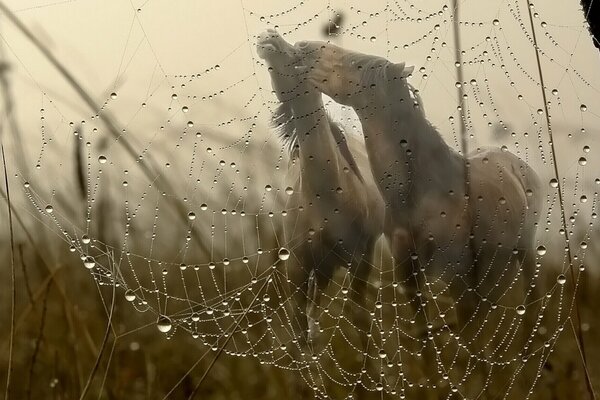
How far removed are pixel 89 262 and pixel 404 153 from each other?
0.76 metres

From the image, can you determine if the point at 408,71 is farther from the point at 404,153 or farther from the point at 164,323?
the point at 164,323

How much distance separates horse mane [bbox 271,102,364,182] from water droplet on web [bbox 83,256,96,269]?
0.55 metres

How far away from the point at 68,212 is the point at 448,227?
0.90m

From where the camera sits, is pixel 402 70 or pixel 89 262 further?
pixel 402 70

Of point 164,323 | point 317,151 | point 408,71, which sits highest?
point 408,71

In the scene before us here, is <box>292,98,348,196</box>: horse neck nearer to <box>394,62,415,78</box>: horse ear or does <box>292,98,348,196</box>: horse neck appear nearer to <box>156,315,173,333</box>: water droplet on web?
<box>394,62,415,78</box>: horse ear

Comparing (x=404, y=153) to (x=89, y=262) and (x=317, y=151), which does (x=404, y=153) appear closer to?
(x=317, y=151)

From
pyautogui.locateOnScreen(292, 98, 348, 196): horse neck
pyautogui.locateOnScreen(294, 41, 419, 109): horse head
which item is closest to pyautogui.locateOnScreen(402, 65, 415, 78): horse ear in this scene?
pyautogui.locateOnScreen(294, 41, 419, 109): horse head

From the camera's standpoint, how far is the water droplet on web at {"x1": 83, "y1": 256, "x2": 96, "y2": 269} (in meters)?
1.33

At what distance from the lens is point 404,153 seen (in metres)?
1.70

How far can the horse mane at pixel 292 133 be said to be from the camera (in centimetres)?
171

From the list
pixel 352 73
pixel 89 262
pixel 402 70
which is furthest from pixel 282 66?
pixel 89 262

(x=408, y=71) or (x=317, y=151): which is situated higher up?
(x=408, y=71)

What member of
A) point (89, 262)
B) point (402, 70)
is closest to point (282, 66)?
point (402, 70)
